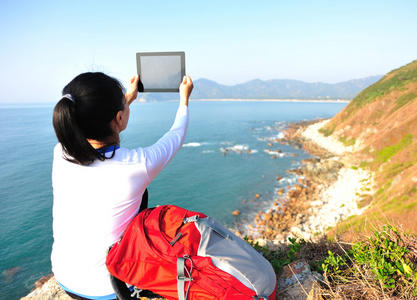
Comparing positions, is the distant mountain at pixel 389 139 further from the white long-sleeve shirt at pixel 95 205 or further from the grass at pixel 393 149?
the white long-sleeve shirt at pixel 95 205

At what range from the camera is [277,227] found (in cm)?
1291

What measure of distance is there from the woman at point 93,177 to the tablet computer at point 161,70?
0.67m

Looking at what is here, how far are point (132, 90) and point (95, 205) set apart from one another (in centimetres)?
111

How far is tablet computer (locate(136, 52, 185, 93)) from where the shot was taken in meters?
1.94

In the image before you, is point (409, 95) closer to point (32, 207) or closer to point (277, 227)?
point (277, 227)

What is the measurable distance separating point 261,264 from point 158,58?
6.01ft

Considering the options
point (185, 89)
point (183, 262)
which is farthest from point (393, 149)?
point (183, 262)

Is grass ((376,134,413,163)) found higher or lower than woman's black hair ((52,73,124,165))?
lower

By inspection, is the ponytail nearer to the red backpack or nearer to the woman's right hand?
the red backpack

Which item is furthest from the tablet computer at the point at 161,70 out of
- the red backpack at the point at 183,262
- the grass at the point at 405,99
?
the grass at the point at 405,99

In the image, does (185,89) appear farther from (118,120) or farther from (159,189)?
(159,189)

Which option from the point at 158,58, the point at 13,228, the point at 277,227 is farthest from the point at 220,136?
the point at 158,58

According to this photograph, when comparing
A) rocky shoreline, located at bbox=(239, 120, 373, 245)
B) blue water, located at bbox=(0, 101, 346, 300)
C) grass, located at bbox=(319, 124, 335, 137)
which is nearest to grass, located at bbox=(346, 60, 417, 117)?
grass, located at bbox=(319, 124, 335, 137)

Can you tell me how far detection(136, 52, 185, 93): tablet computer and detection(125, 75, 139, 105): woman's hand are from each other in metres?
0.06
